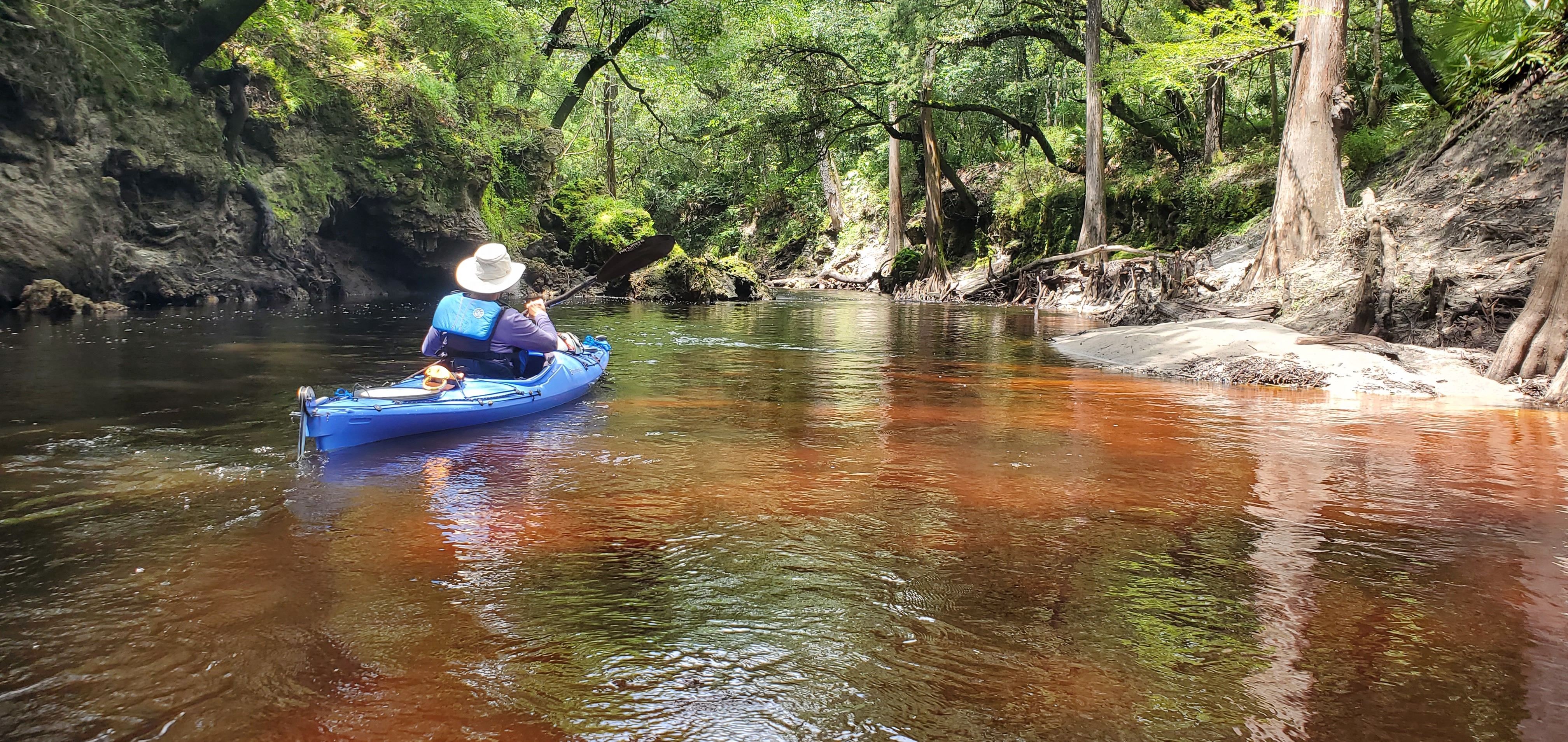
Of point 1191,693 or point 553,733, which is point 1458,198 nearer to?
point 1191,693

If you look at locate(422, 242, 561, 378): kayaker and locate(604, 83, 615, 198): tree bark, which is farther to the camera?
locate(604, 83, 615, 198): tree bark

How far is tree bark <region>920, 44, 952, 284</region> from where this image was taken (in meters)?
24.2

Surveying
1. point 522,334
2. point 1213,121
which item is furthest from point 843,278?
point 522,334

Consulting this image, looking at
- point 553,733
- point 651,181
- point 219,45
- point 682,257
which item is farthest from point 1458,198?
point 651,181

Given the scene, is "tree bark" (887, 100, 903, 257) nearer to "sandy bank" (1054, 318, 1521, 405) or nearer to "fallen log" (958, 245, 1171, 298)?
"fallen log" (958, 245, 1171, 298)

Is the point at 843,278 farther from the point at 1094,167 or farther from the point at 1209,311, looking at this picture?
the point at 1209,311

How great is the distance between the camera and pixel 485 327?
690cm

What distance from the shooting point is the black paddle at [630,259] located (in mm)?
11359

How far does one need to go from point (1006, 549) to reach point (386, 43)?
71.3 ft

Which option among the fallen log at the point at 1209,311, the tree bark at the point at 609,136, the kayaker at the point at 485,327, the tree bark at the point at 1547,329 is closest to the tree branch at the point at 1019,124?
the tree bark at the point at 609,136

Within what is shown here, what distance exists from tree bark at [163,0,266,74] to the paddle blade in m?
7.63

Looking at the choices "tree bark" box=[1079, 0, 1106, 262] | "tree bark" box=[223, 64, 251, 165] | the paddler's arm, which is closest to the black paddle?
the paddler's arm

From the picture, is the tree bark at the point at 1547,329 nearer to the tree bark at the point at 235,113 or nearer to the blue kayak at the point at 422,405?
the blue kayak at the point at 422,405

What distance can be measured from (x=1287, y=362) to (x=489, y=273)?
7522mm
